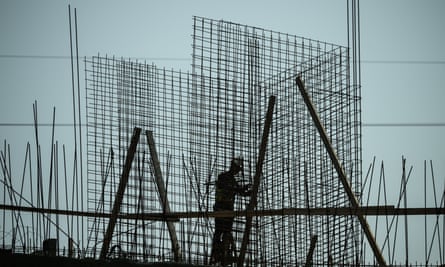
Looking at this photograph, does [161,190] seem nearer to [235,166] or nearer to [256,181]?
[235,166]

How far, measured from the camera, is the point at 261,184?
25.8 feet

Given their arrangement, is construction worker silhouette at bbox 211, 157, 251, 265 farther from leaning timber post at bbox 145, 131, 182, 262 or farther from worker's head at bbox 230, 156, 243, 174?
leaning timber post at bbox 145, 131, 182, 262

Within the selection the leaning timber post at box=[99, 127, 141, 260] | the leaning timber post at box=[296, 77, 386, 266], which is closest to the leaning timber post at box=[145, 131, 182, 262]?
the leaning timber post at box=[99, 127, 141, 260]

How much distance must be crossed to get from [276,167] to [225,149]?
0.56 meters

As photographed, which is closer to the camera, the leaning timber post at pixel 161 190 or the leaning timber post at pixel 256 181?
the leaning timber post at pixel 256 181

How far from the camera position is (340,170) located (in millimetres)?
7488

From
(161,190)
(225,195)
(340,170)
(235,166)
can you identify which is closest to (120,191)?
(161,190)

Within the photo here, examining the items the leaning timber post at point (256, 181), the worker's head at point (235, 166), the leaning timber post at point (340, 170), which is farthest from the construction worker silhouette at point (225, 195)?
the leaning timber post at point (340, 170)

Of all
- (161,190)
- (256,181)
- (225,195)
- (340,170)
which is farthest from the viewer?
(161,190)

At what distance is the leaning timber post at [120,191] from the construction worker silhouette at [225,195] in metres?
0.83

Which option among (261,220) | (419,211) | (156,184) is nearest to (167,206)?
(156,184)

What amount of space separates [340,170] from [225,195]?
113 cm

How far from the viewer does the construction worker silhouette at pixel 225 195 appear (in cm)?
783

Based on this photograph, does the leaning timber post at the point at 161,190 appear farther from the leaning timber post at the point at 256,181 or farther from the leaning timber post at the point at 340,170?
the leaning timber post at the point at 340,170
